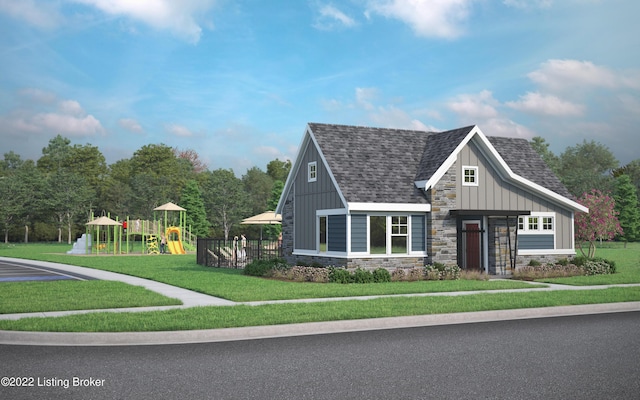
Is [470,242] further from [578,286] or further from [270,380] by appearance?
[270,380]

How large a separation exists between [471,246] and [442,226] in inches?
110

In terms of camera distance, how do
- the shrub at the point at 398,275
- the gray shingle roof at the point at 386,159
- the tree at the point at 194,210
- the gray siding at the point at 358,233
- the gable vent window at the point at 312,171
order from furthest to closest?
the tree at the point at 194,210, the gable vent window at the point at 312,171, the gray shingle roof at the point at 386,159, the gray siding at the point at 358,233, the shrub at the point at 398,275

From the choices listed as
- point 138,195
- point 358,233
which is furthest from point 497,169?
point 138,195

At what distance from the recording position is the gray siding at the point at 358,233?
25.1 metres

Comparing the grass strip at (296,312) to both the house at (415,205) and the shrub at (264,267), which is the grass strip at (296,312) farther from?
the shrub at (264,267)

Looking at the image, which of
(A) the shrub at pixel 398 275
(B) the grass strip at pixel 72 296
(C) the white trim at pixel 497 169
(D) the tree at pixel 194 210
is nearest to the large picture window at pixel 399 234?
(A) the shrub at pixel 398 275

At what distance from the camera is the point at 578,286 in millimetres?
22062

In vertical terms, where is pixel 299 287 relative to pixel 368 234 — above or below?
below

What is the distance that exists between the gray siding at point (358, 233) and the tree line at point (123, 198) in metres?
43.9

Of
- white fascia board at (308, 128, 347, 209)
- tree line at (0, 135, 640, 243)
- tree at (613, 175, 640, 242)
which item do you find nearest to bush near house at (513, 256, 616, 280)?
white fascia board at (308, 128, 347, 209)

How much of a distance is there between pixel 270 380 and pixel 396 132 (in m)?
23.0

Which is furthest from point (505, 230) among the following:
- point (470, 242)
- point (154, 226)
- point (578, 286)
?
point (154, 226)

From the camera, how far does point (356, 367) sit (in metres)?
9.53

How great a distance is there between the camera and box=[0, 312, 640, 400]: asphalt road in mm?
8070
